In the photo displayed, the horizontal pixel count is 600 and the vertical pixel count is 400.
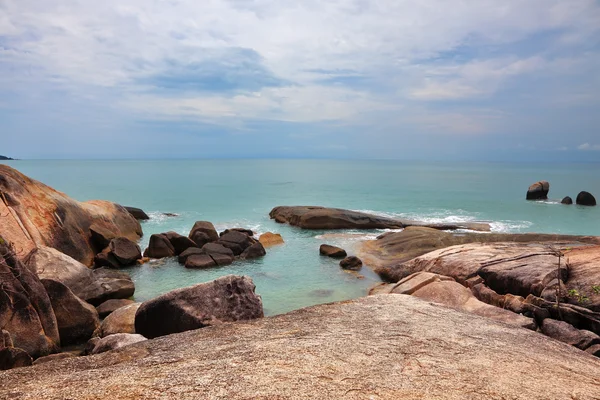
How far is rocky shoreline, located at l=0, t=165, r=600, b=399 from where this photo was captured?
4.95m

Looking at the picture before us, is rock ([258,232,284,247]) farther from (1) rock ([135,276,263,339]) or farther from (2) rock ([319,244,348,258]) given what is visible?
(1) rock ([135,276,263,339])

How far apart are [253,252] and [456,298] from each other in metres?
13.7

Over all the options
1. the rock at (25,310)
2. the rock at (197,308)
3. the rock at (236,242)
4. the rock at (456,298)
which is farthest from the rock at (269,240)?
the rock at (25,310)

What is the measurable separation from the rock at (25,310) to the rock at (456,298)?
31.4 feet

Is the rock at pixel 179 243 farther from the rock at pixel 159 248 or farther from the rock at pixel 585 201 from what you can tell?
the rock at pixel 585 201

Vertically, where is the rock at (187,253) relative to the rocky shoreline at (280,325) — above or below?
below

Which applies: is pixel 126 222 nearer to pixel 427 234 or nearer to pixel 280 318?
pixel 427 234

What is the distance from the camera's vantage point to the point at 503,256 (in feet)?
51.6

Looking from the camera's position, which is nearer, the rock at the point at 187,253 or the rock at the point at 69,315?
the rock at the point at 69,315

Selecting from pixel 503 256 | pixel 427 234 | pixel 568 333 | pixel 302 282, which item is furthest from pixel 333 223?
pixel 568 333

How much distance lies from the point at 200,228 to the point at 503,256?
56.0 feet

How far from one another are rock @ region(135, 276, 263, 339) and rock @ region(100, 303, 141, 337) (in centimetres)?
127

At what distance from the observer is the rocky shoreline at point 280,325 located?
16.2 ft

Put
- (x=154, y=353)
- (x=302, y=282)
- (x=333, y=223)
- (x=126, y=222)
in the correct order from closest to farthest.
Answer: (x=154, y=353) < (x=302, y=282) < (x=126, y=222) < (x=333, y=223)
